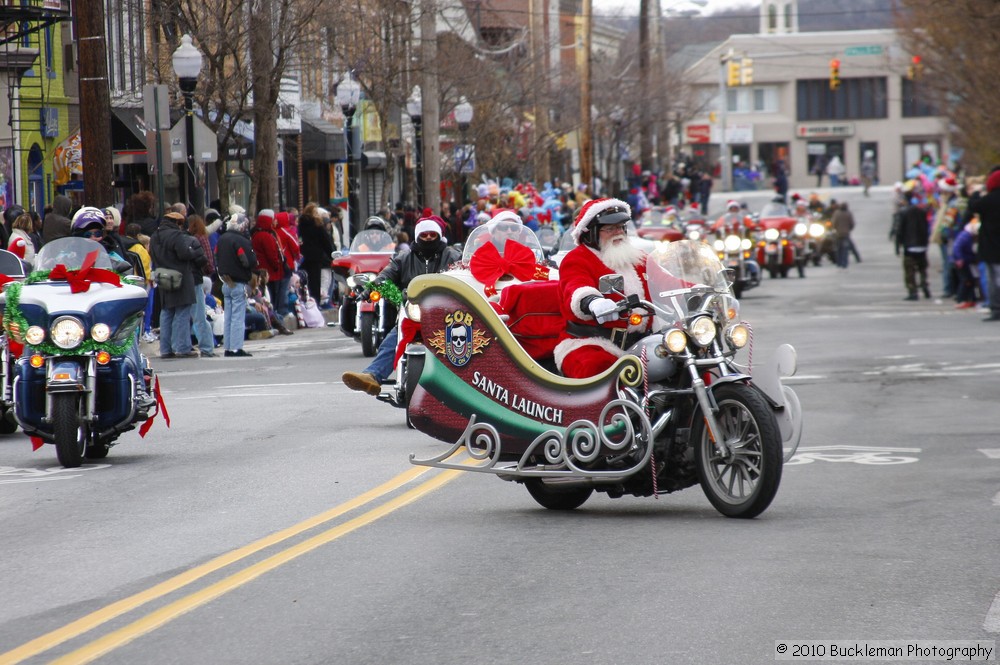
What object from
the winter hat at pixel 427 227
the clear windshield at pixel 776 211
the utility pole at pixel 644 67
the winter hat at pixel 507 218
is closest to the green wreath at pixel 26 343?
the winter hat at pixel 507 218

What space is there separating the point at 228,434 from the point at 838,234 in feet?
103

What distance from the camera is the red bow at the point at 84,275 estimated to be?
12359 mm

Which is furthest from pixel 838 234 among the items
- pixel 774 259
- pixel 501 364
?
pixel 501 364

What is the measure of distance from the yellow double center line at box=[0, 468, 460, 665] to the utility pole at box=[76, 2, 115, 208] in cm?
1332

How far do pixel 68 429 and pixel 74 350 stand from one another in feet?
1.86

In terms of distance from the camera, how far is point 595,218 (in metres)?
9.59

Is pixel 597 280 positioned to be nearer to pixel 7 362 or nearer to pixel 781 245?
pixel 7 362

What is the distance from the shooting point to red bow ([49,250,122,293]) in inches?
487

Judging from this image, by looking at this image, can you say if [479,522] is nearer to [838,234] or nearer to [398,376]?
[398,376]

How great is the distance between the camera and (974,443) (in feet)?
41.0

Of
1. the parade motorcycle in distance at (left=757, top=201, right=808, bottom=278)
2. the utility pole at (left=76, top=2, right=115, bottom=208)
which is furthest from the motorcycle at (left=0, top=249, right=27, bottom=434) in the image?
the parade motorcycle in distance at (left=757, top=201, right=808, bottom=278)

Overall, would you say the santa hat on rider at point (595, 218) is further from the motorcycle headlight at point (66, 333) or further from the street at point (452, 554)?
the motorcycle headlight at point (66, 333)

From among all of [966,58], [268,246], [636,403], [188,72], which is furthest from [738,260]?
[636,403]

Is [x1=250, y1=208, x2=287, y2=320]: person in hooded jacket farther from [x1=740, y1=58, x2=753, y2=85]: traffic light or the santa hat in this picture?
[x1=740, y1=58, x2=753, y2=85]: traffic light
